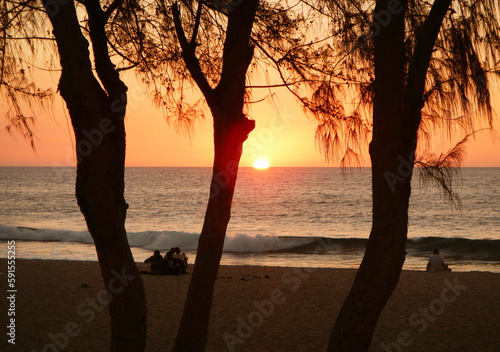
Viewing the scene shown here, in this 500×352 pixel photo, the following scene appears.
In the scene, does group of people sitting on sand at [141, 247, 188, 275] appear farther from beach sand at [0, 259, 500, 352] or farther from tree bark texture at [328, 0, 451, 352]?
tree bark texture at [328, 0, 451, 352]

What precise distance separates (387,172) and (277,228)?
119ft

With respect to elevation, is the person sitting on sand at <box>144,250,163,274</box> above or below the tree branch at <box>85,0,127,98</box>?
below

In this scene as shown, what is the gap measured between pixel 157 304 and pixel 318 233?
26806mm

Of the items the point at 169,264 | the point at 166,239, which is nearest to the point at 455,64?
the point at 169,264

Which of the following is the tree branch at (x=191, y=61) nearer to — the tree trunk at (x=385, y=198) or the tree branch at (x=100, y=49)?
the tree branch at (x=100, y=49)

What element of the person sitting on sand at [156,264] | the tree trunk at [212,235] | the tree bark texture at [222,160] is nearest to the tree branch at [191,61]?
the tree bark texture at [222,160]

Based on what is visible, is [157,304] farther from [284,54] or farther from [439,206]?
[439,206]

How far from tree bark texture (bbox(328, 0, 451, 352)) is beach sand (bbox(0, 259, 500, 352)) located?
14.4 feet

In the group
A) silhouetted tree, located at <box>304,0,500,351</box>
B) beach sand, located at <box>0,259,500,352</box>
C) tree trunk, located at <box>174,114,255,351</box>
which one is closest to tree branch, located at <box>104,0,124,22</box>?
tree trunk, located at <box>174,114,255,351</box>

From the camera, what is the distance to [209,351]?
8219 mm

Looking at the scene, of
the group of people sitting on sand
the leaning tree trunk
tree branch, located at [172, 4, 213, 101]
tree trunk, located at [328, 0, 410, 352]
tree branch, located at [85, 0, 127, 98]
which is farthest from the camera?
the group of people sitting on sand

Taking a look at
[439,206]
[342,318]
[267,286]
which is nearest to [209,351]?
[342,318]

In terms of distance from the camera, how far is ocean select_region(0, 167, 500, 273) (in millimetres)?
26062

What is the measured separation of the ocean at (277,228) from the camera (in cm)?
2606
